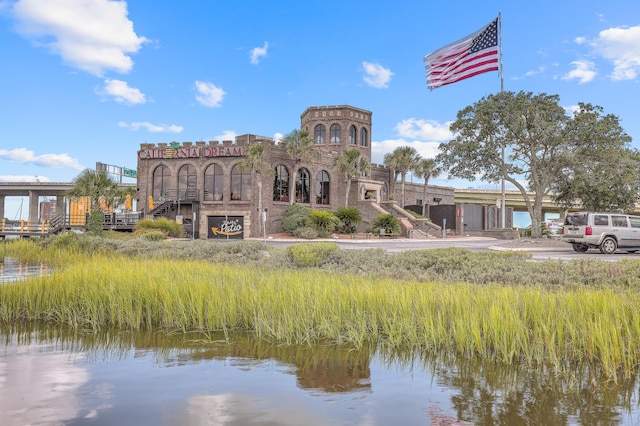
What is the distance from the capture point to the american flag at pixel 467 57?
30500 millimetres

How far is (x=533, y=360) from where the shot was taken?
5742 mm

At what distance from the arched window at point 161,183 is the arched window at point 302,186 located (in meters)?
12.6

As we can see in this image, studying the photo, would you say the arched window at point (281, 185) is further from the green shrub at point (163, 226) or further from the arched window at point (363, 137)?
the arched window at point (363, 137)

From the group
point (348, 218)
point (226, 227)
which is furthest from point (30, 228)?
point (348, 218)

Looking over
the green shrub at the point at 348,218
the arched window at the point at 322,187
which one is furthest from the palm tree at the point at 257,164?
the green shrub at the point at 348,218

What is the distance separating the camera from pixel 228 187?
46750mm

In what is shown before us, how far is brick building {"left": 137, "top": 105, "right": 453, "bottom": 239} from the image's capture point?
152 feet

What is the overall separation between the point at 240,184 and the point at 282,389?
42.4 m

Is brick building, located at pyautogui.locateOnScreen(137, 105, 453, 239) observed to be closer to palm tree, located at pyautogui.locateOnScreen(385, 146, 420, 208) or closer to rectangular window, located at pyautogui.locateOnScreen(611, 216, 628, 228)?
palm tree, located at pyautogui.locateOnScreen(385, 146, 420, 208)

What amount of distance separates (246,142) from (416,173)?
2429cm

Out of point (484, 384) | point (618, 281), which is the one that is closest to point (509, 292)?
point (484, 384)

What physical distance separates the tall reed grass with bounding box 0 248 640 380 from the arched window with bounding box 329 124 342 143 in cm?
5088

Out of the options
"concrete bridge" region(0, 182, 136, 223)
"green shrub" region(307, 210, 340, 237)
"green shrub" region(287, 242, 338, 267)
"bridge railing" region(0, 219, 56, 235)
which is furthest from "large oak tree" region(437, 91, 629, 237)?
→ "concrete bridge" region(0, 182, 136, 223)

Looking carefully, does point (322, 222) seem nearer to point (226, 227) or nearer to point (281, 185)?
point (281, 185)
